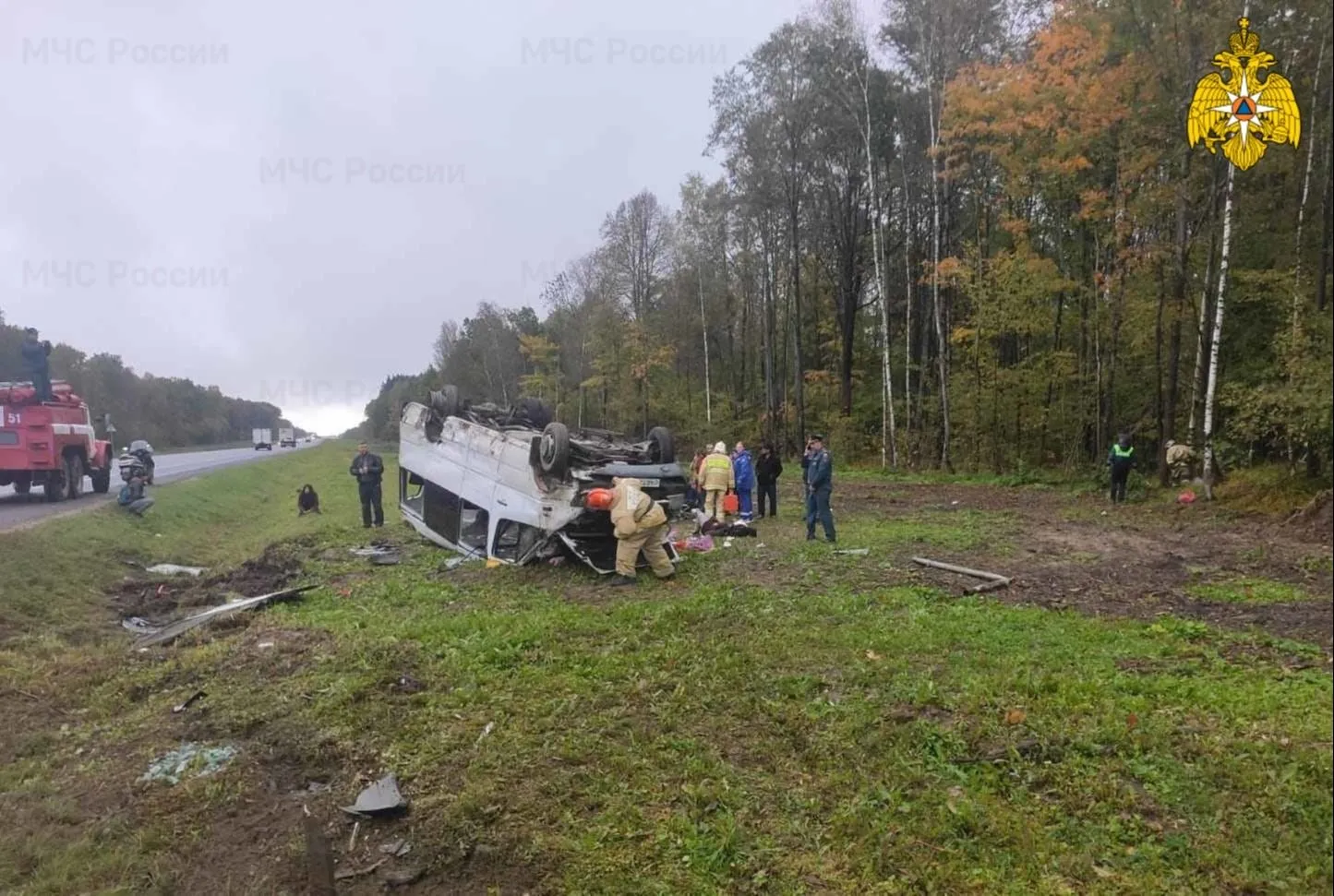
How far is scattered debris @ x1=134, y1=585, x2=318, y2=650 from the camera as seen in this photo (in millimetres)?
7539

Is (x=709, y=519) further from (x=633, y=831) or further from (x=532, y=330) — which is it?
(x=532, y=330)

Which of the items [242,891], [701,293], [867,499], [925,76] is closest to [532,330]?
[701,293]

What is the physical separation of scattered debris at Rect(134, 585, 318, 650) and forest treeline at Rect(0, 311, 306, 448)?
31807mm

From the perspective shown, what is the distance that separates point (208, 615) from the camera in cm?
818

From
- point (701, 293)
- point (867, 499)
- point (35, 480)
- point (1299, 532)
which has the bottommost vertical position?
point (867, 499)

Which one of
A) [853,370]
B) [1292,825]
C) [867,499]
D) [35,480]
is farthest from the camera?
[853,370]

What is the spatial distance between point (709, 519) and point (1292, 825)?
32.3 feet

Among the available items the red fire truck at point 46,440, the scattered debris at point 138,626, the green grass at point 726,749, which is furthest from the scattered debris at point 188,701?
the red fire truck at point 46,440

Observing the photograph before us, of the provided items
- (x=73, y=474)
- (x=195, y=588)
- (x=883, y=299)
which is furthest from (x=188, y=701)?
(x=883, y=299)

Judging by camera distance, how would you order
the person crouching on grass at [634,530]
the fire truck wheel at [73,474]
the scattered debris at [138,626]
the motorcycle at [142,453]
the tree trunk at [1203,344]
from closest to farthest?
the tree trunk at [1203,344] → the scattered debris at [138,626] → the person crouching on grass at [634,530] → the fire truck wheel at [73,474] → the motorcycle at [142,453]

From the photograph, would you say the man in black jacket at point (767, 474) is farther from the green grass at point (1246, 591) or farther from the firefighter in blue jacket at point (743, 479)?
the green grass at point (1246, 591)

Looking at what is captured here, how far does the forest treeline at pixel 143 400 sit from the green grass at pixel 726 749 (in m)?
35.8

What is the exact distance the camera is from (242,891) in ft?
11.2

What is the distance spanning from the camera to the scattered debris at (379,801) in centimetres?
387
